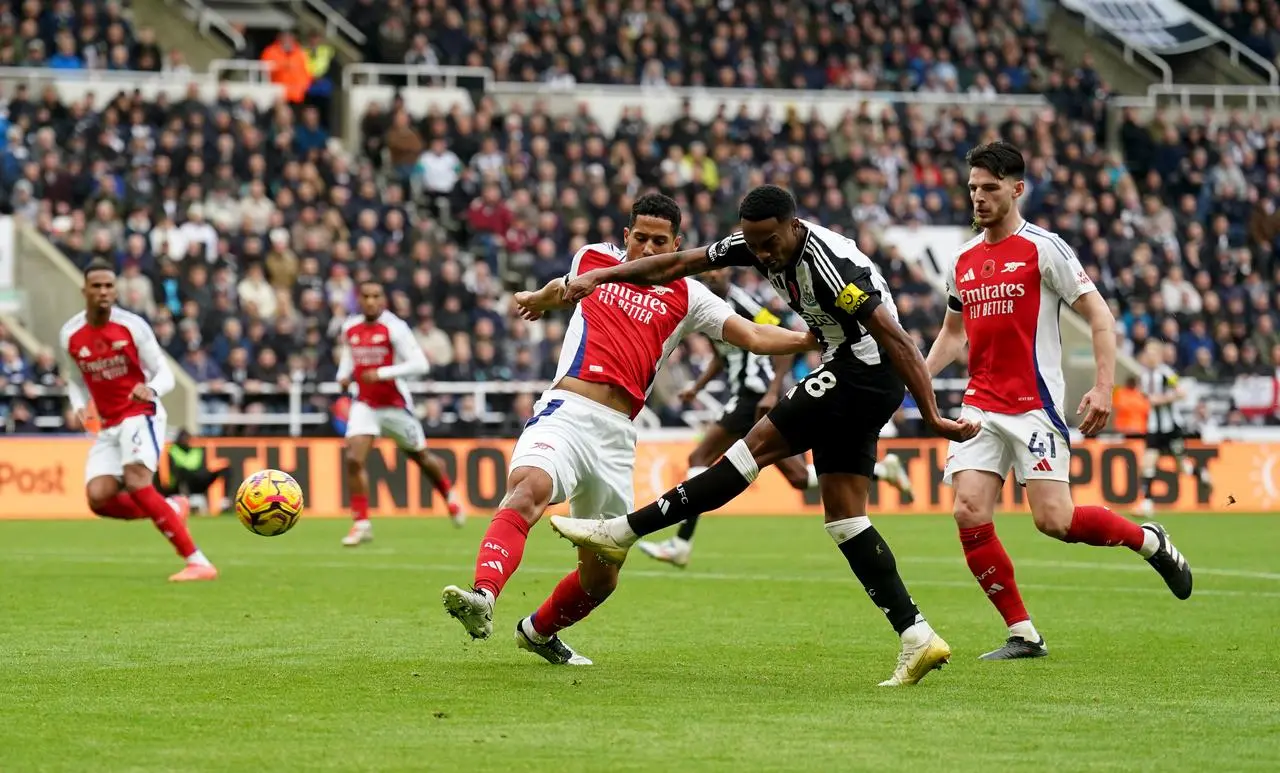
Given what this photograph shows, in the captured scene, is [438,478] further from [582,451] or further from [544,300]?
[544,300]

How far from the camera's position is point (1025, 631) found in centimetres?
967

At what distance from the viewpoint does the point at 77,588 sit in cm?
1390

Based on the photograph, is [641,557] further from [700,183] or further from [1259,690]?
[700,183]

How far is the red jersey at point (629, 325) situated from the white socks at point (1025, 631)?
216cm

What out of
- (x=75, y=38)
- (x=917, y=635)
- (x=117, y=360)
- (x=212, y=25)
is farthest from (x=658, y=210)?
(x=212, y=25)

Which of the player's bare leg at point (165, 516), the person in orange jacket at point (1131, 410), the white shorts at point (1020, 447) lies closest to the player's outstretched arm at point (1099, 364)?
the white shorts at point (1020, 447)

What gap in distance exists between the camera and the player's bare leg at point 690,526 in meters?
16.1

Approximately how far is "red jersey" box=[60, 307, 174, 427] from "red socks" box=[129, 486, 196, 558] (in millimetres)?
604

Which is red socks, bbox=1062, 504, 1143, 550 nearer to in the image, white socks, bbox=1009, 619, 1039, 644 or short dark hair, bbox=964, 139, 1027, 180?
white socks, bbox=1009, 619, 1039, 644

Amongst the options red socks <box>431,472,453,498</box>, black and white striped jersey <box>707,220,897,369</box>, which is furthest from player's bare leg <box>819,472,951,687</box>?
red socks <box>431,472,453,498</box>

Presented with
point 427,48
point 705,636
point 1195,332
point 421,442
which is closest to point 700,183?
point 427,48

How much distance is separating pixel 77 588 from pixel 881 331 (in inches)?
308

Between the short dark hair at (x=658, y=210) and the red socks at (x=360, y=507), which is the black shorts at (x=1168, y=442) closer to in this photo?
the red socks at (x=360, y=507)

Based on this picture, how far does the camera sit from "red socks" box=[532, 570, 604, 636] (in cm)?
904
